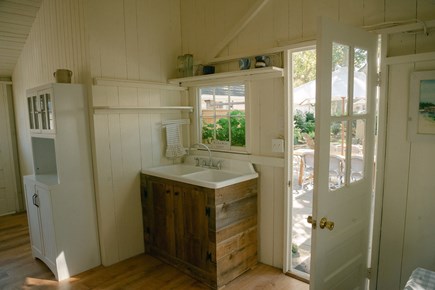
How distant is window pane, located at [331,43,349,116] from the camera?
160cm

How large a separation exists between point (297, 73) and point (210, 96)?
3.04m

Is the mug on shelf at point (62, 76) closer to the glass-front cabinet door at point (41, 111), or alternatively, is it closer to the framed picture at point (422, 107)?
the glass-front cabinet door at point (41, 111)

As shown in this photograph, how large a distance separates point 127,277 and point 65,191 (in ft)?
3.35

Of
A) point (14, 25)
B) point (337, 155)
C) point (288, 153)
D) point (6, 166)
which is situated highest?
point (14, 25)

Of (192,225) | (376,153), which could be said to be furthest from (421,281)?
(192,225)

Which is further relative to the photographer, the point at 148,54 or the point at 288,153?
the point at 148,54

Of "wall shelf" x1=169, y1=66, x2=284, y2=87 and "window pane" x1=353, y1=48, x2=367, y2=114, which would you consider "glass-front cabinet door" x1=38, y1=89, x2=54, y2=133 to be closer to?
"wall shelf" x1=169, y1=66, x2=284, y2=87

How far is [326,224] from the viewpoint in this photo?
157 centimetres

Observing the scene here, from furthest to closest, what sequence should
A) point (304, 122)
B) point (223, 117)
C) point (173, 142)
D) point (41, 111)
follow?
1. point (304, 122)
2. point (173, 142)
3. point (223, 117)
4. point (41, 111)

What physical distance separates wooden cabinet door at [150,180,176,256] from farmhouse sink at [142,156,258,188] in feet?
0.49

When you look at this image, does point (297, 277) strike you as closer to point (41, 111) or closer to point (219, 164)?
point (219, 164)

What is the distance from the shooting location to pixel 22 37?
3.84 meters

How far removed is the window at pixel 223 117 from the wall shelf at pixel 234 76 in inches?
3.9

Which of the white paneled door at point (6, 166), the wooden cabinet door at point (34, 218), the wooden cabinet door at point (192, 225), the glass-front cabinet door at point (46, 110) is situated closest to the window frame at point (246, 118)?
the wooden cabinet door at point (192, 225)
